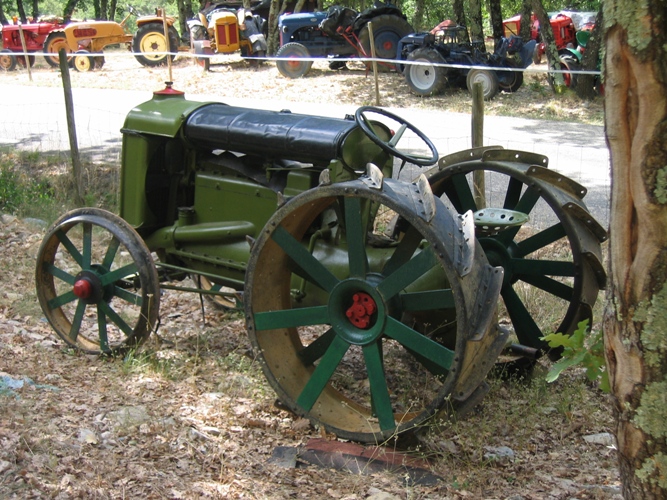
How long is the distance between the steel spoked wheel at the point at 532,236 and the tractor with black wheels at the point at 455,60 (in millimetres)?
11383

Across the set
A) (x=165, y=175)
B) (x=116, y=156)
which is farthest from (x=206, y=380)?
(x=116, y=156)

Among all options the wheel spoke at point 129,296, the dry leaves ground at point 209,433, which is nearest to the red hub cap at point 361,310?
the dry leaves ground at point 209,433

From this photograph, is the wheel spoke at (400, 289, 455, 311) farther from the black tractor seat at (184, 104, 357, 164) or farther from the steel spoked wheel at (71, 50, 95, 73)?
the steel spoked wheel at (71, 50, 95, 73)

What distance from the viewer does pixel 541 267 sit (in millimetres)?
4520

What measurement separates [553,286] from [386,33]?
49.6 ft

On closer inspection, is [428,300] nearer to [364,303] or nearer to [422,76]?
[364,303]

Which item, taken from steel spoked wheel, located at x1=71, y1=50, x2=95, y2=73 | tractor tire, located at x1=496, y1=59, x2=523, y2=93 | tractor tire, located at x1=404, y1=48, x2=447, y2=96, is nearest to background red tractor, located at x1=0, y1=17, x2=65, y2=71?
steel spoked wheel, located at x1=71, y1=50, x2=95, y2=73

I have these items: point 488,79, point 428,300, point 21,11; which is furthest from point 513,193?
point 21,11

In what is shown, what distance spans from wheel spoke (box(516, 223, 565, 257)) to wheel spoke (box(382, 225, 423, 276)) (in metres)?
0.89

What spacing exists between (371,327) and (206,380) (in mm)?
1366

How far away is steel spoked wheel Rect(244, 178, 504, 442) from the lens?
11.3 feet

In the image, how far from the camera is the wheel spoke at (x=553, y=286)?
4.54 metres

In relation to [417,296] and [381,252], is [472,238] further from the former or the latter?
[381,252]

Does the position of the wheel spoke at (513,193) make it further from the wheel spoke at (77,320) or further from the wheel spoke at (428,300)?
the wheel spoke at (77,320)
